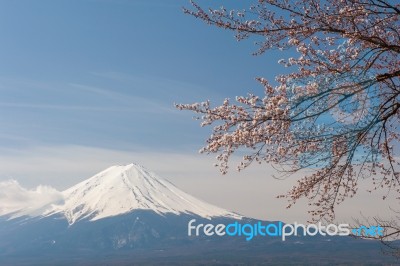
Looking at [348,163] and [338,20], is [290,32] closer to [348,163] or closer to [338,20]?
[338,20]

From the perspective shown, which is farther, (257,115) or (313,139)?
(313,139)

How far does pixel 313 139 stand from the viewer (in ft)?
27.9

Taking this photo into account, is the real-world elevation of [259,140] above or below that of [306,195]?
above

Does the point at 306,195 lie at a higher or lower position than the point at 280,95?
lower

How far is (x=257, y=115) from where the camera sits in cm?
791

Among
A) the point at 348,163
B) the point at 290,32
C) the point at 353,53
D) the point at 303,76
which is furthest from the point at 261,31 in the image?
the point at 348,163

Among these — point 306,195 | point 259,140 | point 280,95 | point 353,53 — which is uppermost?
point 353,53

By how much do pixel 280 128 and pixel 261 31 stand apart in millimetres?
1495

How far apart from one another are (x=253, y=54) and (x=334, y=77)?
4.33 ft

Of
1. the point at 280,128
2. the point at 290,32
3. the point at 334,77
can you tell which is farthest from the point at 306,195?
the point at 290,32

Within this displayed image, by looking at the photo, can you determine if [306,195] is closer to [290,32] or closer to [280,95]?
[280,95]

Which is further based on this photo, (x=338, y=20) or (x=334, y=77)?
(x=334, y=77)

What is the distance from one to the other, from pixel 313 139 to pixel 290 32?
1666mm

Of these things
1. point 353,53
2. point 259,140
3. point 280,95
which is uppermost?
point 353,53
